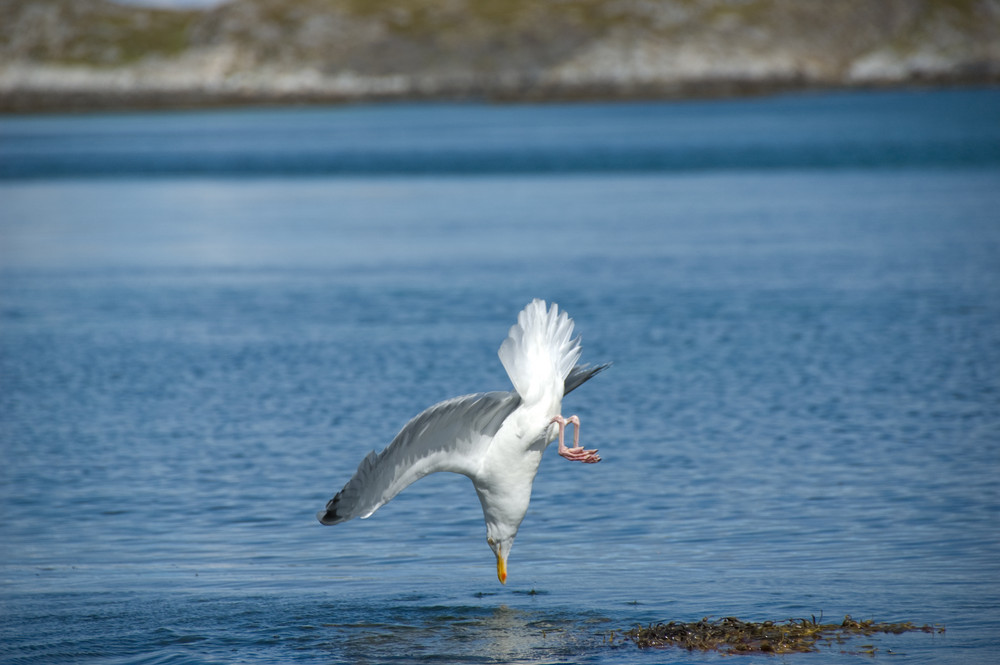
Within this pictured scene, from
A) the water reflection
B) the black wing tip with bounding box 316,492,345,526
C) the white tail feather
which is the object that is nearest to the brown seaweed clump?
the water reflection

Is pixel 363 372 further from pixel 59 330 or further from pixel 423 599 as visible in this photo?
pixel 423 599

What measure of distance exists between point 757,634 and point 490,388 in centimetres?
1026

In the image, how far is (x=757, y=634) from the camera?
10.5 m

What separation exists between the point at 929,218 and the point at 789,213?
5.18 metres

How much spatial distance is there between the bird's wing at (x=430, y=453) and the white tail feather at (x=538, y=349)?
0.33 meters

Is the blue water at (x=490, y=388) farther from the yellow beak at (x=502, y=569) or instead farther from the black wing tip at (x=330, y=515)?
the black wing tip at (x=330, y=515)

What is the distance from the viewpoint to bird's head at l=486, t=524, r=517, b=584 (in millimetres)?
11156

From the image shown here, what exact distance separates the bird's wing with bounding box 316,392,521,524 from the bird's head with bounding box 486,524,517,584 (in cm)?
69

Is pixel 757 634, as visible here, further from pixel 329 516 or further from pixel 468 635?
pixel 329 516

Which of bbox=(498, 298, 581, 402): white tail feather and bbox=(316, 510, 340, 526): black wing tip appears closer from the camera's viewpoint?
bbox=(498, 298, 581, 402): white tail feather

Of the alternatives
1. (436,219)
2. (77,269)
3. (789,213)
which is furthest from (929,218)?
(77,269)

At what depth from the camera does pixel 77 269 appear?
3725cm

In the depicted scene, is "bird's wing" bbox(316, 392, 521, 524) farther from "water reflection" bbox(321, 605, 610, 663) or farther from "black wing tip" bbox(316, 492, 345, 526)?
"water reflection" bbox(321, 605, 610, 663)

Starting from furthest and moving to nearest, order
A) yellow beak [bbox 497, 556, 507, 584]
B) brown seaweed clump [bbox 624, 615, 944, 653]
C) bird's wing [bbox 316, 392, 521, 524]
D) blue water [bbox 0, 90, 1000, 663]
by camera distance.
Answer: blue water [bbox 0, 90, 1000, 663] < yellow beak [bbox 497, 556, 507, 584] < bird's wing [bbox 316, 392, 521, 524] < brown seaweed clump [bbox 624, 615, 944, 653]
